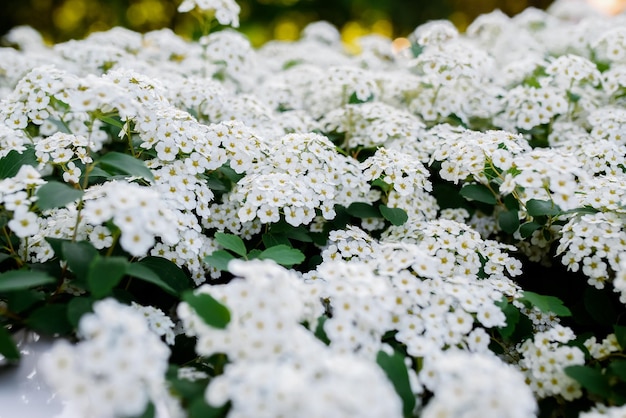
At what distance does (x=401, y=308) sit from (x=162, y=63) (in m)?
2.59

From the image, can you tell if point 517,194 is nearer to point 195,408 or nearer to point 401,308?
point 401,308

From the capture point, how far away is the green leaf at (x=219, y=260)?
1888 millimetres

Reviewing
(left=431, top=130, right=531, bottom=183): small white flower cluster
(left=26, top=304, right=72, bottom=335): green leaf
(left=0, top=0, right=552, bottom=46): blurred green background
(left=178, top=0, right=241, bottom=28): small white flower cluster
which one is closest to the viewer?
(left=26, top=304, right=72, bottom=335): green leaf

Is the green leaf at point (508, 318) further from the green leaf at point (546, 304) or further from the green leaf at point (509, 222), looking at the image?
the green leaf at point (509, 222)

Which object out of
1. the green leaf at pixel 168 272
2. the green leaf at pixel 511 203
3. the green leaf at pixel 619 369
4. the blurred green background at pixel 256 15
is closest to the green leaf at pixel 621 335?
the green leaf at pixel 619 369

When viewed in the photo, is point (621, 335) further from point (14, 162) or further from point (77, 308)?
point (14, 162)

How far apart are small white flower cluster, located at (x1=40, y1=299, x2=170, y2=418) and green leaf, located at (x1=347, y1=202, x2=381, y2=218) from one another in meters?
1.20

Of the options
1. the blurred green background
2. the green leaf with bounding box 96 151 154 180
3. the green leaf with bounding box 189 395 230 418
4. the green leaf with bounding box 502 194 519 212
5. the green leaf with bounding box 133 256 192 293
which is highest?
the green leaf with bounding box 96 151 154 180

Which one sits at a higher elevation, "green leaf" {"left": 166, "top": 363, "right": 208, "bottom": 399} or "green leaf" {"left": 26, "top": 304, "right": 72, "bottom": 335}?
"green leaf" {"left": 166, "top": 363, "right": 208, "bottom": 399}

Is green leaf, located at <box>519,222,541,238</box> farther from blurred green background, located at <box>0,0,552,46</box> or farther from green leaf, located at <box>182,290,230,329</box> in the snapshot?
blurred green background, located at <box>0,0,552,46</box>

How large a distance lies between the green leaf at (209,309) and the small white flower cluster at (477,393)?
1.75ft

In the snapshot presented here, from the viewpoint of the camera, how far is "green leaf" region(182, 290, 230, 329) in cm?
150

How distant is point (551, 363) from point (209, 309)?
1033 mm

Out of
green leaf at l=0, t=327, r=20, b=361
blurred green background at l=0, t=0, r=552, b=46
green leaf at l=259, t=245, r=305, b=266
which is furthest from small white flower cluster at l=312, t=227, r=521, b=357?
blurred green background at l=0, t=0, r=552, b=46
